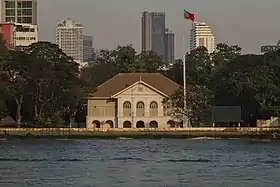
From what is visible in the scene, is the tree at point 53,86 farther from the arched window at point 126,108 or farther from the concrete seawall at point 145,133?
the concrete seawall at point 145,133

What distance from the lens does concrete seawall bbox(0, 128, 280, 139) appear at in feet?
270

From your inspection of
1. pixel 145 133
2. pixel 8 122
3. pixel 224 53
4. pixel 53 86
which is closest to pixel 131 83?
pixel 53 86

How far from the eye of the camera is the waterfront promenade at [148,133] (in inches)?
3243

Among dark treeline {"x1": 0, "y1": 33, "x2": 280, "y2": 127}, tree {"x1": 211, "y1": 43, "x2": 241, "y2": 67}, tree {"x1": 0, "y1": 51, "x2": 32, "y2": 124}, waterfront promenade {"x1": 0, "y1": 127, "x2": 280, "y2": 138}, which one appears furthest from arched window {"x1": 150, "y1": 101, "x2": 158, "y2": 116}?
tree {"x1": 211, "y1": 43, "x2": 241, "y2": 67}

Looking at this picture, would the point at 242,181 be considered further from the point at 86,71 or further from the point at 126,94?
the point at 86,71

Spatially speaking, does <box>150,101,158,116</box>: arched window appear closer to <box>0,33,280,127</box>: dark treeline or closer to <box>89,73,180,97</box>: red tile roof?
<box>0,33,280,127</box>: dark treeline

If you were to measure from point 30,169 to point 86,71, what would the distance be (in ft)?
287

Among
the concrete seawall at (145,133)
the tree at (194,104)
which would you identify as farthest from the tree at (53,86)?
the tree at (194,104)

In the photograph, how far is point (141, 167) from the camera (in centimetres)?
4106

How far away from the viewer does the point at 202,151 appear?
5600 cm

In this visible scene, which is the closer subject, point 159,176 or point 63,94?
point 159,176

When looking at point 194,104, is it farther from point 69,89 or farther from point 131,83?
point 69,89

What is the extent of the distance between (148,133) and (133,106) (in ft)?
32.5

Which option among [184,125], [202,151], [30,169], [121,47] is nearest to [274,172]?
[30,169]
